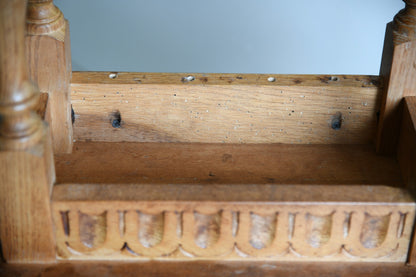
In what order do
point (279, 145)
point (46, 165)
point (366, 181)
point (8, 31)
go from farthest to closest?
point (279, 145)
point (366, 181)
point (46, 165)
point (8, 31)

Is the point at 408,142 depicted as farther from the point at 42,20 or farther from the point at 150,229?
the point at 42,20

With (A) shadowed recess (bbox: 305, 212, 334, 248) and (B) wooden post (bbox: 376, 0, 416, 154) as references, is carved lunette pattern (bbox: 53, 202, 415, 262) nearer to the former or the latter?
(A) shadowed recess (bbox: 305, 212, 334, 248)

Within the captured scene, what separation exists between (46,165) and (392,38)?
25.1 inches

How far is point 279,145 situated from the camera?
1.11m

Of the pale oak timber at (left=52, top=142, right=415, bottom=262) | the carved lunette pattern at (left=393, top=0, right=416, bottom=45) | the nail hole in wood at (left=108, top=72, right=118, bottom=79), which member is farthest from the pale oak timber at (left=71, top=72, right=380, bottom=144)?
the pale oak timber at (left=52, top=142, right=415, bottom=262)

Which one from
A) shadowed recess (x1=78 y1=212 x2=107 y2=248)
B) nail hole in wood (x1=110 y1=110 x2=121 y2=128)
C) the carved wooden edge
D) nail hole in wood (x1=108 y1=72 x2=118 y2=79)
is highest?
the carved wooden edge

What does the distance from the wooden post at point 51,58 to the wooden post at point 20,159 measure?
0.20 meters

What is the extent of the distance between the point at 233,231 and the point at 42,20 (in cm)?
49

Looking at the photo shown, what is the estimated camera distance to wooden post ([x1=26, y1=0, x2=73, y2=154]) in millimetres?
969

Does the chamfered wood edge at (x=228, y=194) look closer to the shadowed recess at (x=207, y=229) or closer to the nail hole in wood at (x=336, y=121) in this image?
the shadowed recess at (x=207, y=229)

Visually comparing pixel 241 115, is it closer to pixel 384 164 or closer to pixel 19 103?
pixel 384 164

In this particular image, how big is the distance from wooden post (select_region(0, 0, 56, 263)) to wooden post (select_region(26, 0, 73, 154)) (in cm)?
20

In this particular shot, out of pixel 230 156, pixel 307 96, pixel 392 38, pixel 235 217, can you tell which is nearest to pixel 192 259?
pixel 235 217

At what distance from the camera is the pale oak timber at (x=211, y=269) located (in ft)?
2.79
